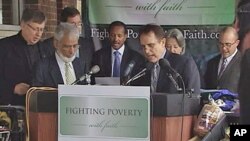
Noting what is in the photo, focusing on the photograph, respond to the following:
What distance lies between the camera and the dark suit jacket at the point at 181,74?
435cm

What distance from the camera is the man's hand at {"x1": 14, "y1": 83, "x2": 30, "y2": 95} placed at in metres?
4.64

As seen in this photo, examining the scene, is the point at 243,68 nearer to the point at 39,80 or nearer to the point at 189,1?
the point at 189,1

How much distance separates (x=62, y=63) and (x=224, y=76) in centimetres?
139

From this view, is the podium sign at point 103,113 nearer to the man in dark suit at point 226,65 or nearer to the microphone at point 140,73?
the microphone at point 140,73

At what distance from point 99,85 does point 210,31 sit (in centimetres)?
103

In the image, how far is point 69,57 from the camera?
461cm

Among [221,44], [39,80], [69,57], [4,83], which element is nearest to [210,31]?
[221,44]

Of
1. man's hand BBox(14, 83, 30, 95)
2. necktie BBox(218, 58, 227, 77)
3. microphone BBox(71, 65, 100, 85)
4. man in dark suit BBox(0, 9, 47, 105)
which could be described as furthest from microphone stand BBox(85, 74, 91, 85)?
necktie BBox(218, 58, 227, 77)

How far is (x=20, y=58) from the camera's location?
15.3 feet

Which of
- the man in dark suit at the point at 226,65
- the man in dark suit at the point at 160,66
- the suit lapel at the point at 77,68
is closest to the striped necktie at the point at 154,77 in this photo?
the man in dark suit at the point at 160,66

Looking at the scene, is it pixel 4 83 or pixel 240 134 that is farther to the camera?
pixel 4 83

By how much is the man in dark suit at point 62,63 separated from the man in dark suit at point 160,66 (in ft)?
1.90

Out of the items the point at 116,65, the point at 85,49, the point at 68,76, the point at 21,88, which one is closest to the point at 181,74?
the point at 116,65

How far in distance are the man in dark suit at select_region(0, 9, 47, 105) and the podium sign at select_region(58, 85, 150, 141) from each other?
13.9 inches
